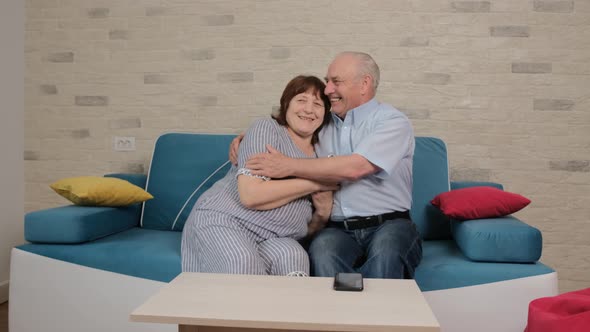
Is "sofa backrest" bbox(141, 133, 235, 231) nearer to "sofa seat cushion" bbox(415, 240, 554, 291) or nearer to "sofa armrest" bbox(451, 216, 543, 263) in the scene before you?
"sofa seat cushion" bbox(415, 240, 554, 291)

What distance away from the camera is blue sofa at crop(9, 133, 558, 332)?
2.16m

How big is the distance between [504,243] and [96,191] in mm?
1689

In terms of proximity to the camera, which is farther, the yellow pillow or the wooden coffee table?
the yellow pillow

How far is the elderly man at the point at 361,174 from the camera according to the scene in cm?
211

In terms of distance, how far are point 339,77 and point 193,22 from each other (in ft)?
4.14

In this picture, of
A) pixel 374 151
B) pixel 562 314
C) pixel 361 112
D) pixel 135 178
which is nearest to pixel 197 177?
pixel 135 178

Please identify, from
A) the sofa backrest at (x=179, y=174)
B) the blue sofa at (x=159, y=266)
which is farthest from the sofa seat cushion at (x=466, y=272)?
the sofa backrest at (x=179, y=174)

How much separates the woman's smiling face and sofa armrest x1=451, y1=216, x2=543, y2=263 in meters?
0.74

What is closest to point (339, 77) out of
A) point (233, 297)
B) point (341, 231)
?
point (341, 231)

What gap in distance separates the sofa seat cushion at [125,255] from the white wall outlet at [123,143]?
98cm

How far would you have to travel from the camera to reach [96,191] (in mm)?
2529

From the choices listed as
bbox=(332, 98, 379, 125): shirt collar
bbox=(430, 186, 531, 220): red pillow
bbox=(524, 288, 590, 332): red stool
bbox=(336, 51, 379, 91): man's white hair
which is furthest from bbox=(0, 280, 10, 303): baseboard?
bbox=(524, 288, 590, 332): red stool

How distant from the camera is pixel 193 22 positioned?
10.8 feet

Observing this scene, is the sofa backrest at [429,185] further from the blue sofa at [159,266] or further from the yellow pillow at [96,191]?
the yellow pillow at [96,191]
